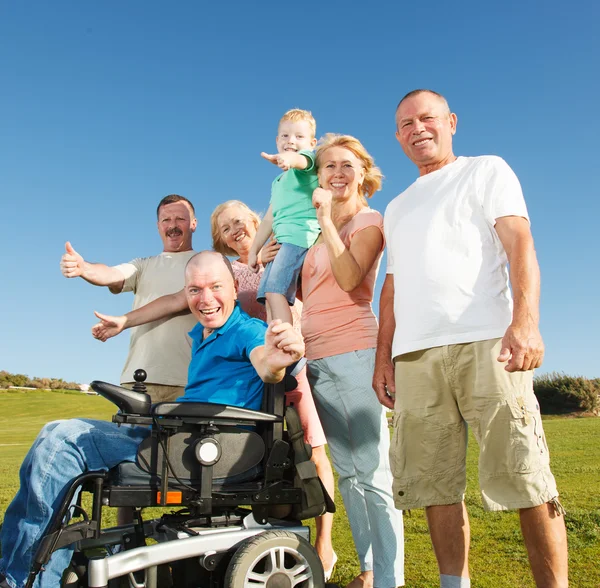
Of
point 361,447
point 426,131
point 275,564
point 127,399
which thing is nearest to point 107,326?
point 127,399

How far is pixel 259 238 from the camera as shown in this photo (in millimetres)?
3889

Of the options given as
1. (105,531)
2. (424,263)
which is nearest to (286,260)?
(424,263)

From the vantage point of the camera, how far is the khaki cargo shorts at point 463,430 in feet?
7.29

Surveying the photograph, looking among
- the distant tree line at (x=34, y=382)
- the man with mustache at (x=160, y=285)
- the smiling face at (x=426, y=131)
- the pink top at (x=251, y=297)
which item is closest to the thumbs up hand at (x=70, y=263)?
the man with mustache at (x=160, y=285)

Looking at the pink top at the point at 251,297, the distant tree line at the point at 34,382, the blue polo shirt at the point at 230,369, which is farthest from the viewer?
the distant tree line at the point at 34,382

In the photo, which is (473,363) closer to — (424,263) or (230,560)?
(424,263)

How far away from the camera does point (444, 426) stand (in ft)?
7.93

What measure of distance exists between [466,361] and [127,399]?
4.20 feet

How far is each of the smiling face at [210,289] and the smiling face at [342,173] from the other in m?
0.77

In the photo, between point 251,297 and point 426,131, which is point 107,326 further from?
point 426,131

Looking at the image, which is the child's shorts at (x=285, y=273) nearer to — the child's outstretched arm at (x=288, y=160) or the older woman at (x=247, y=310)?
the older woman at (x=247, y=310)

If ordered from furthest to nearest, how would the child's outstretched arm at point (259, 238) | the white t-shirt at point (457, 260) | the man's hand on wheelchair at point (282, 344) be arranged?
the child's outstretched arm at point (259, 238), the white t-shirt at point (457, 260), the man's hand on wheelchair at point (282, 344)

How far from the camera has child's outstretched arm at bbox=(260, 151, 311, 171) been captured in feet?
11.1

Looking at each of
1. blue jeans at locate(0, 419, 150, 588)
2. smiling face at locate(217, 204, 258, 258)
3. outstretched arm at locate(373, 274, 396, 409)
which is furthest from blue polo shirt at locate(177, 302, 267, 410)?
smiling face at locate(217, 204, 258, 258)
